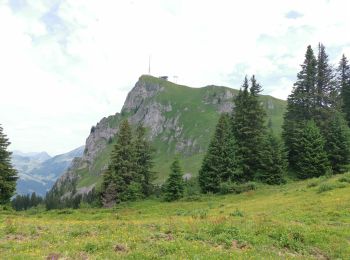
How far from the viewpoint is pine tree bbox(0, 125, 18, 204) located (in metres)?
54.5

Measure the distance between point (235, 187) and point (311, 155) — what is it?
50.7 feet

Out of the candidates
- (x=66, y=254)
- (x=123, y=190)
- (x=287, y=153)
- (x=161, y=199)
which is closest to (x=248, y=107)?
(x=287, y=153)

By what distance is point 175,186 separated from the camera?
174 ft

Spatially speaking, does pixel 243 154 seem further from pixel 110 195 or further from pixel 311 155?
pixel 110 195

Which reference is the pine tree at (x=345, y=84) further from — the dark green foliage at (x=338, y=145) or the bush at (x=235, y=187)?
the bush at (x=235, y=187)

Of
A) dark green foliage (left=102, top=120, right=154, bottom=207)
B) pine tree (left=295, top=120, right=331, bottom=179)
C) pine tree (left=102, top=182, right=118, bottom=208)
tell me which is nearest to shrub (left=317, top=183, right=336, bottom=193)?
pine tree (left=295, top=120, right=331, bottom=179)

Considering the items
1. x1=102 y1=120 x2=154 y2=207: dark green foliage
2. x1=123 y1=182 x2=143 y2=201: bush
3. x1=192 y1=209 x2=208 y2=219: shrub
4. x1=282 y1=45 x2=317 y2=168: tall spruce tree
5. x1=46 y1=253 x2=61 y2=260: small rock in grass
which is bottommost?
x1=192 y1=209 x2=208 y2=219: shrub

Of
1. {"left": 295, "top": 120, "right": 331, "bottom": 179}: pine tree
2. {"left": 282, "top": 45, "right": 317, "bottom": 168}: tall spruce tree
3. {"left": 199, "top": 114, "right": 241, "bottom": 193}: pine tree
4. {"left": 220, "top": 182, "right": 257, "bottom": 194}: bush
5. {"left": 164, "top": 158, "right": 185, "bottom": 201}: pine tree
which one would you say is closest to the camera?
{"left": 220, "top": 182, "right": 257, "bottom": 194}: bush

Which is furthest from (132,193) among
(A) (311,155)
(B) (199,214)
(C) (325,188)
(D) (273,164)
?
(C) (325,188)

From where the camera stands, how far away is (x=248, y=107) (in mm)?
60562

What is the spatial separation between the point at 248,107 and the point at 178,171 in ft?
57.5

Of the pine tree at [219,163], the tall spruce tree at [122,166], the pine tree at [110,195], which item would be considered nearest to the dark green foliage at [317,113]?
the pine tree at [219,163]

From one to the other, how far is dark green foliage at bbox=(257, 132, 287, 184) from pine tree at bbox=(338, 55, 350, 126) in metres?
22.7

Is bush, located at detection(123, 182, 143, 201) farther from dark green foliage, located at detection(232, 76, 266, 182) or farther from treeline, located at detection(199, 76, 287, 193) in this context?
dark green foliage, located at detection(232, 76, 266, 182)
